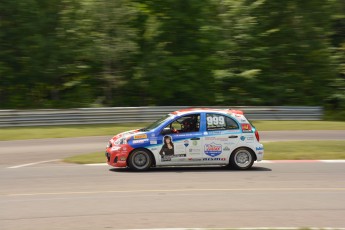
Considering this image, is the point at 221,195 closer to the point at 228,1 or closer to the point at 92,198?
the point at 92,198

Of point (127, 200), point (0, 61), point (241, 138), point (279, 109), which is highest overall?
point (0, 61)

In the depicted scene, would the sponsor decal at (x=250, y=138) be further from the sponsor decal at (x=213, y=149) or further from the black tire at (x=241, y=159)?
the sponsor decal at (x=213, y=149)

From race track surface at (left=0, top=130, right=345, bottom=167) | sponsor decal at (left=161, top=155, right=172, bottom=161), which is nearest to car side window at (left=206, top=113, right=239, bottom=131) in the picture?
sponsor decal at (left=161, top=155, right=172, bottom=161)

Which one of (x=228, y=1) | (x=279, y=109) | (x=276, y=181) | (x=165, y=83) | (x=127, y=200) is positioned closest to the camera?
(x=127, y=200)

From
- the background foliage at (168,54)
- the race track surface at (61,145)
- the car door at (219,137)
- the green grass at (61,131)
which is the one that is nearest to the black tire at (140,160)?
the car door at (219,137)

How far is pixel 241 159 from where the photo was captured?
570 inches

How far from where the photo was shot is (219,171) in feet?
46.8

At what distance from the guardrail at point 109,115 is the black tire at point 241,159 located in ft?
43.2

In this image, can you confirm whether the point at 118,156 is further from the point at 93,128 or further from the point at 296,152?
the point at 93,128

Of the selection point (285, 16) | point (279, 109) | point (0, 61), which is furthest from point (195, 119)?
point (285, 16)

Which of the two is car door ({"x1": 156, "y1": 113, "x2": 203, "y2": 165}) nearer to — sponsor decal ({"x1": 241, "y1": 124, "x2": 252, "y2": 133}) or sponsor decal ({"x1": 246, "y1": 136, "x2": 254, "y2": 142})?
sponsor decal ({"x1": 241, "y1": 124, "x2": 252, "y2": 133})

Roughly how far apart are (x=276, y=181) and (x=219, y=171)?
74.0 inches

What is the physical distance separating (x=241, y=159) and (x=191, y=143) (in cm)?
141

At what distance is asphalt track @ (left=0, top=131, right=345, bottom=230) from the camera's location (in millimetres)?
8781
